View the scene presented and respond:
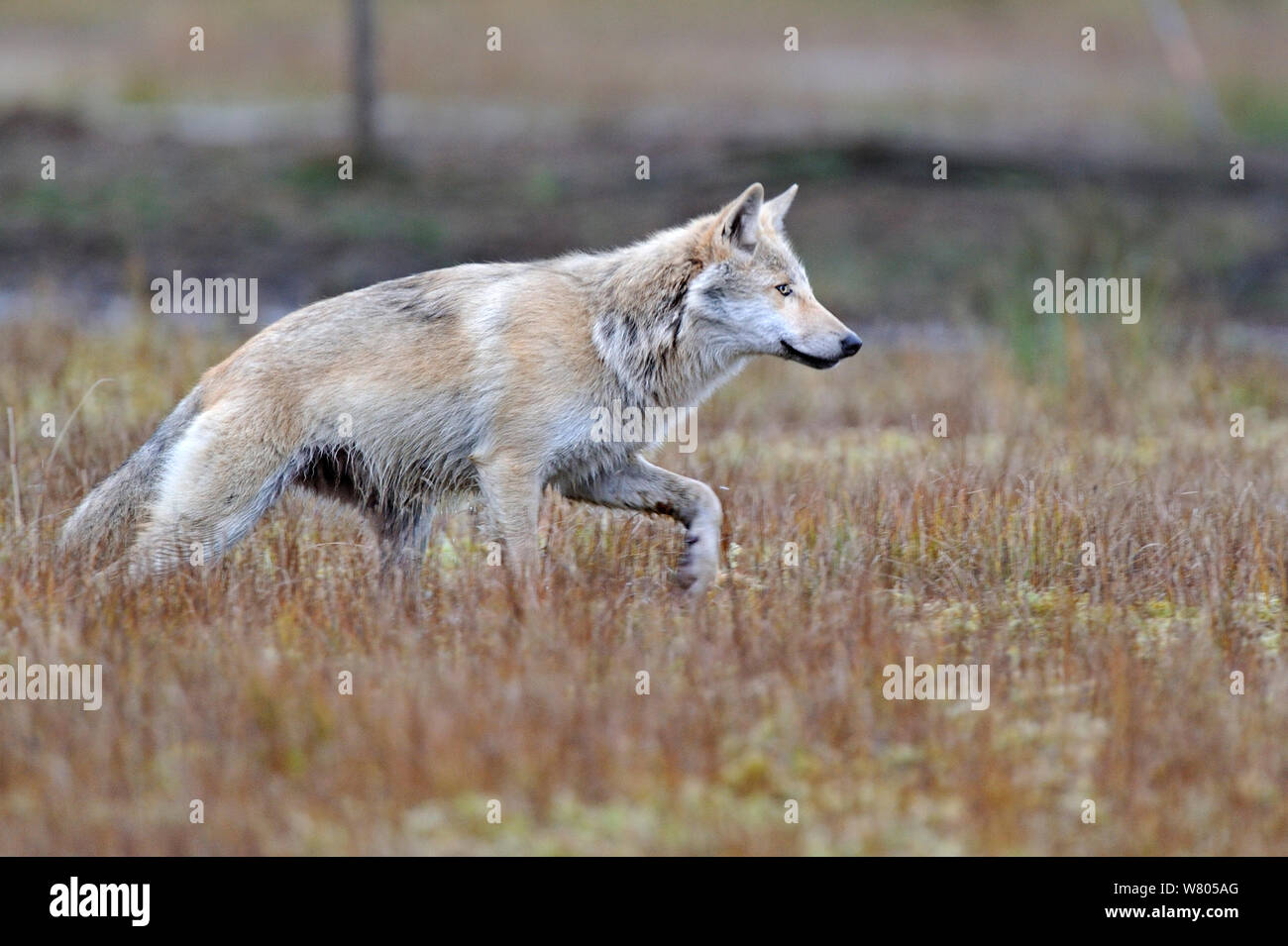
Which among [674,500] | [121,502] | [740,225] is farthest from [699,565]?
[121,502]

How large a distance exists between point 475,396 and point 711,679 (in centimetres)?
203

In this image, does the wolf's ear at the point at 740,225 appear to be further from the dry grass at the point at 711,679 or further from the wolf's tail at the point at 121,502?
the wolf's tail at the point at 121,502

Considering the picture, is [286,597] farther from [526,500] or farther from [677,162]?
[677,162]

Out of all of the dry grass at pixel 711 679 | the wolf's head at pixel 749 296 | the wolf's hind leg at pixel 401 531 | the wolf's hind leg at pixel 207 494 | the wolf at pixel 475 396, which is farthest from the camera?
the wolf's hind leg at pixel 401 531

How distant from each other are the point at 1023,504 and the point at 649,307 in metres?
2.14

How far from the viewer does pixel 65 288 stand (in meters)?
16.9

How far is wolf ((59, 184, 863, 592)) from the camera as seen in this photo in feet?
23.5

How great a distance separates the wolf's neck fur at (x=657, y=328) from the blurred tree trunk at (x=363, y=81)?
1310 cm

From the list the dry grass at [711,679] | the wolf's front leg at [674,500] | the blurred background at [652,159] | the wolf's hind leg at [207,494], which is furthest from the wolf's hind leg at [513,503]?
the blurred background at [652,159]

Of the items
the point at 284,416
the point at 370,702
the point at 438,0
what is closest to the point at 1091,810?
the point at 370,702

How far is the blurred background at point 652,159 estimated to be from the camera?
17.3 m

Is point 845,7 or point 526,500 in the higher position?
point 845,7

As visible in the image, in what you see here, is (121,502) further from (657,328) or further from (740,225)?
(740,225)

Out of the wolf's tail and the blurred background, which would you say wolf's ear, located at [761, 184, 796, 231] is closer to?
the wolf's tail
